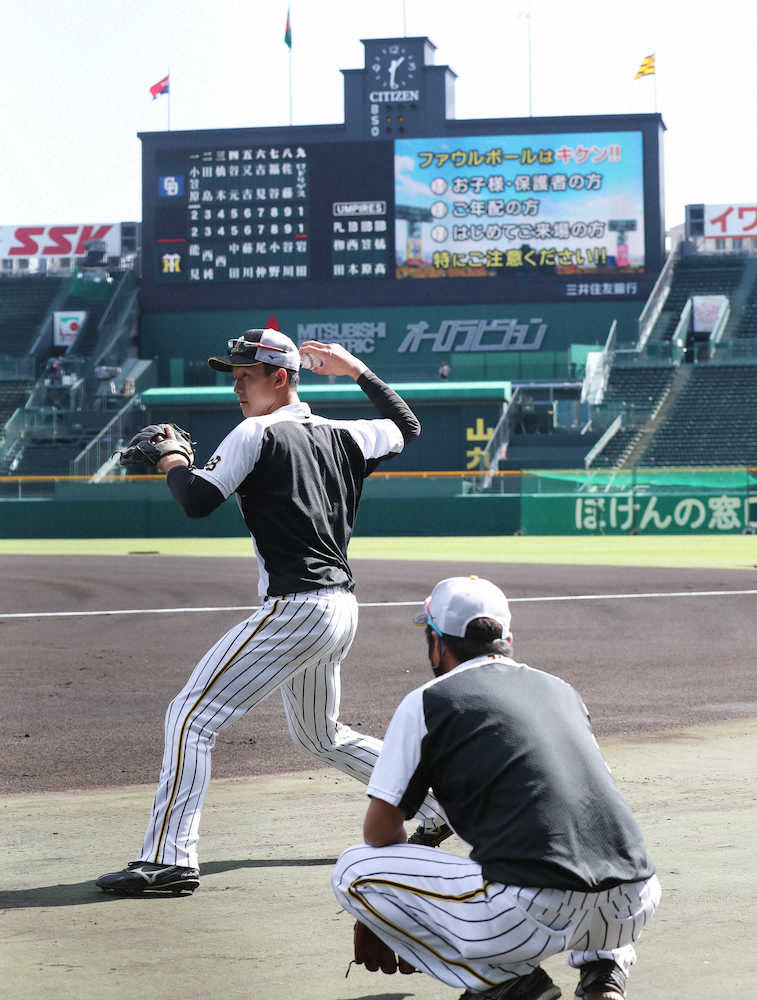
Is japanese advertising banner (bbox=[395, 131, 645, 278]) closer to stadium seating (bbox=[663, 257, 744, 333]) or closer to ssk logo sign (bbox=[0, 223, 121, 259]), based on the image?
stadium seating (bbox=[663, 257, 744, 333])

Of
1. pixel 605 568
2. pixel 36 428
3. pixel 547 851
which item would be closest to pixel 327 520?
pixel 547 851

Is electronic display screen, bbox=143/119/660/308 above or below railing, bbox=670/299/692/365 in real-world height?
above

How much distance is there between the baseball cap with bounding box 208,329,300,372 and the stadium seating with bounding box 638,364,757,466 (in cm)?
3954

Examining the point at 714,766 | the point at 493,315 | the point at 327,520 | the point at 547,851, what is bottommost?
the point at 714,766

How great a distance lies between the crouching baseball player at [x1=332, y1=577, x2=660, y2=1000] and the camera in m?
3.34

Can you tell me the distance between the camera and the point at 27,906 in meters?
4.75

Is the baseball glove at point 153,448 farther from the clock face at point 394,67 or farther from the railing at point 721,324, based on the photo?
the railing at point 721,324

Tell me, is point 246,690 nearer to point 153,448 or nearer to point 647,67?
point 153,448

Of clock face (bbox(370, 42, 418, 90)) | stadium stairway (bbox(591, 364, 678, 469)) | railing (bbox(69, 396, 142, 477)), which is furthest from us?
clock face (bbox(370, 42, 418, 90))

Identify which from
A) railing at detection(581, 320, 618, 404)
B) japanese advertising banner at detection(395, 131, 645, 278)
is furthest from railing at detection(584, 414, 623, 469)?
japanese advertising banner at detection(395, 131, 645, 278)

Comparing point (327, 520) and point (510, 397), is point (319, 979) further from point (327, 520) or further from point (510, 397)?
point (510, 397)

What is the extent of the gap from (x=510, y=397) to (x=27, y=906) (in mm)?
46161

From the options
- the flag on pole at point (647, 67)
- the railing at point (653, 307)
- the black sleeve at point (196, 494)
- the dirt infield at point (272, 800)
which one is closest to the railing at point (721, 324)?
the railing at point (653, 307)

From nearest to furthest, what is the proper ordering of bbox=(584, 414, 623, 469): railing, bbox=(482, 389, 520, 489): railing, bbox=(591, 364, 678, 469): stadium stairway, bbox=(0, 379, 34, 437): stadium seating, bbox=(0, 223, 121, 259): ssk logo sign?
bbox=(584, 414, 623, 469): railing
bbox=(591, 364, 678, 469): stadium stairway
bbox=(482, 389, 520, 489): railing
bbox=(0, 379, 34, 437): stadium seating
bbox=(0, 223, 121, 259): ssk logo sign
